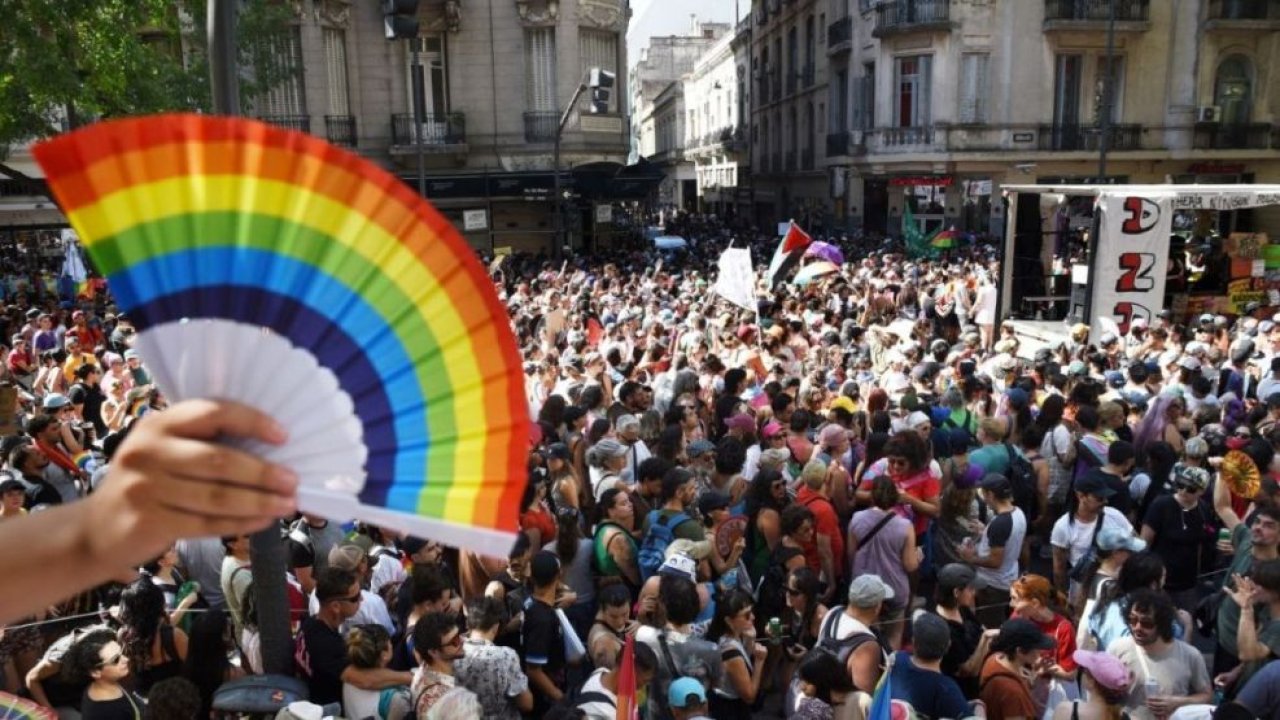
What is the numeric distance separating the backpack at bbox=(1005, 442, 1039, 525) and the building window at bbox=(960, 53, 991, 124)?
28003 mm

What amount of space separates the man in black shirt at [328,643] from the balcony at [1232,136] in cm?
3560

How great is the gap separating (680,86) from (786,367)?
2876 inches

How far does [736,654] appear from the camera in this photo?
4.75 m

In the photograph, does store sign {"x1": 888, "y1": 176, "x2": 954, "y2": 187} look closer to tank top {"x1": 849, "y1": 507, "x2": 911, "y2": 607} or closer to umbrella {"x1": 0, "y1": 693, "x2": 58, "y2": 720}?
tank top {"x1": 849, "y1": 507, "x2": 911, "y2": 607}

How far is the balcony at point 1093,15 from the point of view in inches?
1254

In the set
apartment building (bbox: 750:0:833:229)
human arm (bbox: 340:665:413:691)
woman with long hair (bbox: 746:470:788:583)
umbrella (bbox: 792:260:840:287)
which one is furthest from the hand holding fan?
apartment building (bbox: 750:0:833:229)

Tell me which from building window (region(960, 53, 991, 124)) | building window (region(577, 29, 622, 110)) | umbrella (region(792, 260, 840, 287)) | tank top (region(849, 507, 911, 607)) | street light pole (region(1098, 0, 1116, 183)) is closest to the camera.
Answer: tank top (region(849, 507, 911, 607))

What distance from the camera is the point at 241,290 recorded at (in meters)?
1.57

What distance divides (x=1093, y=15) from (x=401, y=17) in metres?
30.2

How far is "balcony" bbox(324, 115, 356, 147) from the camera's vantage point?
27.6 m

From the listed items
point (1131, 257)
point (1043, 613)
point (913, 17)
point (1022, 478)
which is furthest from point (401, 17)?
point (913, 17)

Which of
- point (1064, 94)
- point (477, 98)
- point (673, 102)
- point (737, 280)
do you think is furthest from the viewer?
point (673, 102)

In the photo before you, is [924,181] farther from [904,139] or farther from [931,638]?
[931,638]

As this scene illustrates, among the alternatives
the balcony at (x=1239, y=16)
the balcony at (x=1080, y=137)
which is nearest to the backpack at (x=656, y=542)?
the balcony at (x=1080, y=137)
